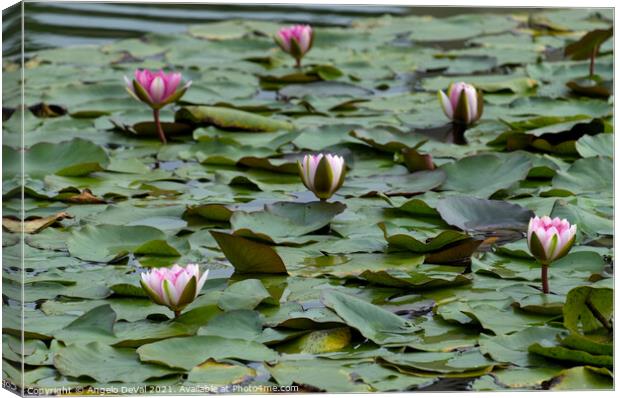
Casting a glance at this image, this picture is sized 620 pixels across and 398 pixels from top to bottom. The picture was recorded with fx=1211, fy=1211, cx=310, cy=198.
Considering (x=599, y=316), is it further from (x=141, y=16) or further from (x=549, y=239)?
(x=141, y=16)

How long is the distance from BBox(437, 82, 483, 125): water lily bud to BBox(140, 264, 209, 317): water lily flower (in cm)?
173

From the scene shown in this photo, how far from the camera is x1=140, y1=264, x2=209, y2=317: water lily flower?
253cm

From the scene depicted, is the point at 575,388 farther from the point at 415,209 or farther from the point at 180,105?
the point at 180,105

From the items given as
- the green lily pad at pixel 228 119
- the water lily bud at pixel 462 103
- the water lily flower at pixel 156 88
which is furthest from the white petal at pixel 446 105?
the water lily flower at pixel 156 88

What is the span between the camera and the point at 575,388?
91.7 inches

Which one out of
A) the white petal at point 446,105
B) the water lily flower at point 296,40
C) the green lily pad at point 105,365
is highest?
the water lily flower at point 296,40

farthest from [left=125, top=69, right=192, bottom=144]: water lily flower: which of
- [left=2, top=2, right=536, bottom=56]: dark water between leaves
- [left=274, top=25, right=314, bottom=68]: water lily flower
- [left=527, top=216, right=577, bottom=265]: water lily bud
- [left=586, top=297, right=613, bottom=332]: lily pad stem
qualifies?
[left=586, top=297, right=613, bottom=332]: lily pad stem

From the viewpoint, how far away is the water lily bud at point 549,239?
8.82ft

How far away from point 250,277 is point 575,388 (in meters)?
0.86

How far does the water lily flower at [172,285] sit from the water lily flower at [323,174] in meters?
0.77

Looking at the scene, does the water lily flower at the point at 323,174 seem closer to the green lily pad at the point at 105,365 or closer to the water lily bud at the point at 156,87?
the water lily bud at the point at 156,87

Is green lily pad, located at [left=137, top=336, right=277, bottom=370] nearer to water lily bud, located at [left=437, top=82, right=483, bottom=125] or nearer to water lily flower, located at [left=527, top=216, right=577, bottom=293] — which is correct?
water lily flower, located at [left=527, top=216, right=577, bottom=293]

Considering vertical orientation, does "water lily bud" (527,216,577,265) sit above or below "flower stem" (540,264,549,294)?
above

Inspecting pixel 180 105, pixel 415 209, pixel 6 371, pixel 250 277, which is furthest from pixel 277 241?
pixel 180 105
